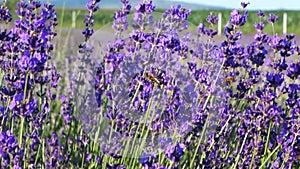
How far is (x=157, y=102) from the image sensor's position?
9.30ft

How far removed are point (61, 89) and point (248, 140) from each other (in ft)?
7.33

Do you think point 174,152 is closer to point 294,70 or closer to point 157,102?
point 157,102

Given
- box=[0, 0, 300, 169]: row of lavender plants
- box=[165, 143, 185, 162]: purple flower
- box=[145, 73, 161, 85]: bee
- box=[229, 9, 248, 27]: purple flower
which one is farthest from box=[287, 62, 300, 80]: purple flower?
box=[165, 143, 185, 162]: purple flower

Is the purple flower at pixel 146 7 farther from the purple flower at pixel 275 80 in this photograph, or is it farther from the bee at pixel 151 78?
the purple flower at pixel 275 80

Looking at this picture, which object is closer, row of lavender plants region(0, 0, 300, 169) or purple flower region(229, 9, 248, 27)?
row of lavender plants region(0, 0, 300, 169)

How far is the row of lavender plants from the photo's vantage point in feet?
8.45

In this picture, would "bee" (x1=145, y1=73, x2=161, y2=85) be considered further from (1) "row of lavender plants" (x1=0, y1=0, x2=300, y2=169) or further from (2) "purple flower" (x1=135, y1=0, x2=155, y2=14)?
(2) "purple flower" (x1=135, y1=0, x2=155, y2=14)

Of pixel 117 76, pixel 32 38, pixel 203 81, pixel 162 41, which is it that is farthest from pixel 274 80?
pixel 32 38

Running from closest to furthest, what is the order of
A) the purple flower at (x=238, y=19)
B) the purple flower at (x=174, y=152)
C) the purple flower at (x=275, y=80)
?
the purple flower at (x=174, y=152) → the purple flower at (x=275, y=80) → the purple flower at (x=238, y=19)

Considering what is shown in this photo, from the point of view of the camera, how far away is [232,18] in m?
2.84

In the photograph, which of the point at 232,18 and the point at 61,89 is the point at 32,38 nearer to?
the point at 232,18

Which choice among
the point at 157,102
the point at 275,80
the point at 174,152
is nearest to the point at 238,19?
the point at 275,80

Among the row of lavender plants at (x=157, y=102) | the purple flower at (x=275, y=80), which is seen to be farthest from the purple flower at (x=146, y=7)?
the purple flower at (x=275, y=80)

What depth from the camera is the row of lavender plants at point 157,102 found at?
258 cm
